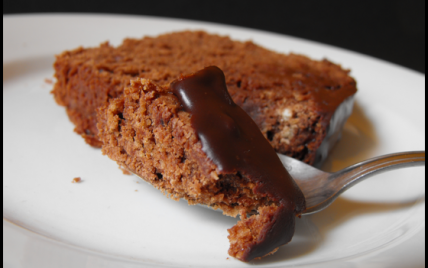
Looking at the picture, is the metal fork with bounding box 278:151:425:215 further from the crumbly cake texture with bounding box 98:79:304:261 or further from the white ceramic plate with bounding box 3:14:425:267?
the crumbly cake texture with bounding box 98:79:304:261

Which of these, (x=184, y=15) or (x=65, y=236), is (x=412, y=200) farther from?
(x=184, y=15)

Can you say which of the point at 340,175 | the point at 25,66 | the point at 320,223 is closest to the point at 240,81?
the point at 340,175

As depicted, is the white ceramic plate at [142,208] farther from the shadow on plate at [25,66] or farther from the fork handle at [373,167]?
the fork handle at [373,167]

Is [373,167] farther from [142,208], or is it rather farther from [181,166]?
[142,208]

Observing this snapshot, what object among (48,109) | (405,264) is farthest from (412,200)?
(48,109)

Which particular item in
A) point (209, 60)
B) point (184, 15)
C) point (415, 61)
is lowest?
point (415, 61)

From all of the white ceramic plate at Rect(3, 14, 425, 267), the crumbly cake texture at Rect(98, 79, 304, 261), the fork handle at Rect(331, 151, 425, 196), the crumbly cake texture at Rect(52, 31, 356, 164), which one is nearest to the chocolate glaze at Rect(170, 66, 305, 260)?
the crumbly cake texture at Rect(98, 79, 304, 261)
